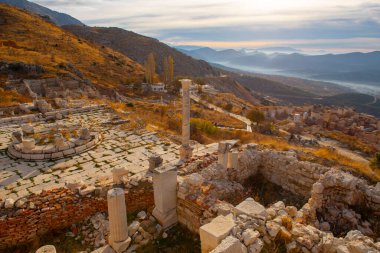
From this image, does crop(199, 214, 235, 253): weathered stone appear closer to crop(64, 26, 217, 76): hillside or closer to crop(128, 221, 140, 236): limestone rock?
crop(128, 221, 140, 236): limestone rock

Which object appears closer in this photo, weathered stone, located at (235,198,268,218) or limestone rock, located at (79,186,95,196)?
weathered stone, located at (235,198,268,218)

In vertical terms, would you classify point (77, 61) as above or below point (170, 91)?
above

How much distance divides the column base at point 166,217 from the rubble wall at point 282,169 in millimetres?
3549

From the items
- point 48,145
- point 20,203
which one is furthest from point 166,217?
point 48,145

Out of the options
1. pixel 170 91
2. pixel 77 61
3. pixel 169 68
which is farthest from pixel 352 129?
pixel 77 61

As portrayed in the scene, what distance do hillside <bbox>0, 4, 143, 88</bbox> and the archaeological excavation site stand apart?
28060mm

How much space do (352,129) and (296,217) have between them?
1551 inches

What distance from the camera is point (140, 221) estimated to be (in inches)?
312

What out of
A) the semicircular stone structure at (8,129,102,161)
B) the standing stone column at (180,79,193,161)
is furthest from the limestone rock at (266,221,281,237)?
the semicircular stone structure at (8,129,102,161)

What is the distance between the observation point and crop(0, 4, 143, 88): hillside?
40250 millimetres

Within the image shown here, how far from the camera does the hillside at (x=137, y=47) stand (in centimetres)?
10531

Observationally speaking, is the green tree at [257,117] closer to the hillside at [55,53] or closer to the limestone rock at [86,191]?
the hillside at [55,53]

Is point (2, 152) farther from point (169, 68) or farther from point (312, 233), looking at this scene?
point (169, 68)

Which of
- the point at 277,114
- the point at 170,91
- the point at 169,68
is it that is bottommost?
the point at 277,114
